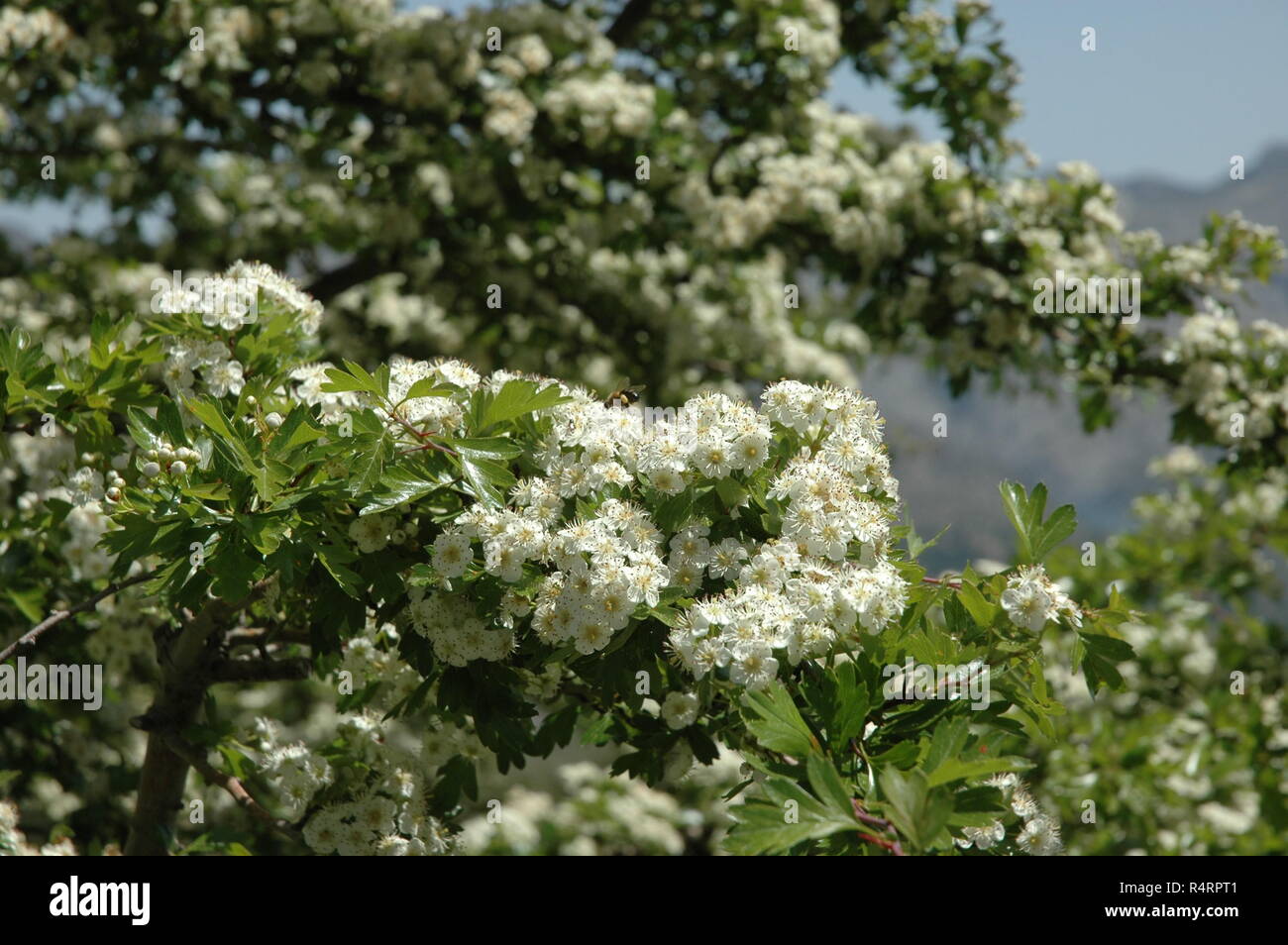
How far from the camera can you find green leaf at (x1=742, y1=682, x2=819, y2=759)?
5.63 ft

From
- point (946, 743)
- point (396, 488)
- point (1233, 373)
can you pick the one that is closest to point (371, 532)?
point (396, 488)

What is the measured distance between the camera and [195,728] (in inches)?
100

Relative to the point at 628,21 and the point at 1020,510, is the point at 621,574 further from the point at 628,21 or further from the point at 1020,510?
the point at 628,21

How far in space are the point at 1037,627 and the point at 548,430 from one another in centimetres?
90

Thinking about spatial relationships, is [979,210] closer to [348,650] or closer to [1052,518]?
[1052,518]

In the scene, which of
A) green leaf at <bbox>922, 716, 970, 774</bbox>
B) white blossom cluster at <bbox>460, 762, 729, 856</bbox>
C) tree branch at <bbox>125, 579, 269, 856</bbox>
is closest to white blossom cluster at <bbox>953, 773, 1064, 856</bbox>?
green leaf at <bbox>922, 716, 970, 774</bbox>

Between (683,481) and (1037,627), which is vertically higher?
(683,481)

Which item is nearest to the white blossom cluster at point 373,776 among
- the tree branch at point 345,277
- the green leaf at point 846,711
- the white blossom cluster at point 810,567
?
the white blossom cluster at point 810,567

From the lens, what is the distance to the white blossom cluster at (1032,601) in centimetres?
192

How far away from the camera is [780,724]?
5.66 feet

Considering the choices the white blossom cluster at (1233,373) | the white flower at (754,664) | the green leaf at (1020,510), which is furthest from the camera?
the white blossom cluster at (1233,373)

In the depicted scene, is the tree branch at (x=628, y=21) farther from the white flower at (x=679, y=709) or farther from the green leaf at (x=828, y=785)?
the green leaf at (x=828, y=785)

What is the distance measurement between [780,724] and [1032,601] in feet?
1.65
